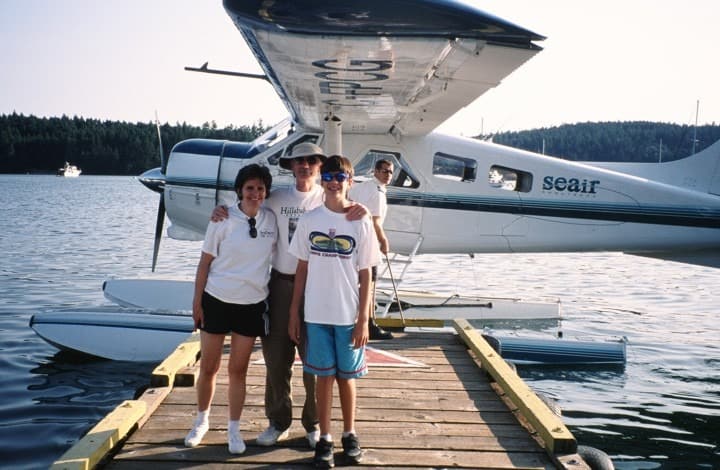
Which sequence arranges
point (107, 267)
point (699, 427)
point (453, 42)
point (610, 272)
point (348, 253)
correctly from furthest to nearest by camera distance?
1. point (610, 272)
2. point (107, 267)
3. point (699, 427)
4. point (453, 42)
5. point (348, 253)

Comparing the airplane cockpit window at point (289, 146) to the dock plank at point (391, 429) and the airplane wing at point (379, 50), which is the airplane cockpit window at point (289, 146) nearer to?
the airplane wing at point (379, 50)

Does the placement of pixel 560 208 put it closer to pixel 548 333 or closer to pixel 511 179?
pixel 511 179

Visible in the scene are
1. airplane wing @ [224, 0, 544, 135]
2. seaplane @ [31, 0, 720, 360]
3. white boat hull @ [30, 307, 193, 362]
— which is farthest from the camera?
seaplane @ [31, 0, 720, 360]

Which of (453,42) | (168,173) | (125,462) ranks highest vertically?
(453,42)

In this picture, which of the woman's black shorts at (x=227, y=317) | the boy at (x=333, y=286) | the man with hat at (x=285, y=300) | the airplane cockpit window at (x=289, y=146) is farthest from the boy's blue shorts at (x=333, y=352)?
the airplane cockpit window at (x=289, y=146)

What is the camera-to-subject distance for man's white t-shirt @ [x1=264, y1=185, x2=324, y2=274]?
3416mm

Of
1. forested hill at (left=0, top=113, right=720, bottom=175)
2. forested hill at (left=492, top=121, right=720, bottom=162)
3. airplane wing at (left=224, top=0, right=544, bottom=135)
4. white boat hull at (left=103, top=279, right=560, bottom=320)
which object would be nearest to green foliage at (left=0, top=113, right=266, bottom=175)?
forested hill at (left=0, top=113, right=720, bottom=175)

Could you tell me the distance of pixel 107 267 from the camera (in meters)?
15.6

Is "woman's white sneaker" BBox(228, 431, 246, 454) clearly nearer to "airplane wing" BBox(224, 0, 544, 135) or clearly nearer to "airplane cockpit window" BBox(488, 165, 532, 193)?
"airplane wing" BBox(224, 0, 544, 135)

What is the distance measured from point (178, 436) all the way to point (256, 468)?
0.59m

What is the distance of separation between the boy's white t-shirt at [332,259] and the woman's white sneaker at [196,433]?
0.85m

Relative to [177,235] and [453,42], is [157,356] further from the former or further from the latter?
[453,42]

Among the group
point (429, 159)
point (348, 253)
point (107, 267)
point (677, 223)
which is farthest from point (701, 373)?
point (107, 267)

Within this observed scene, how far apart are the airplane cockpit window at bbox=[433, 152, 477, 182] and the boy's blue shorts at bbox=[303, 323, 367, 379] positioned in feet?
16.3
